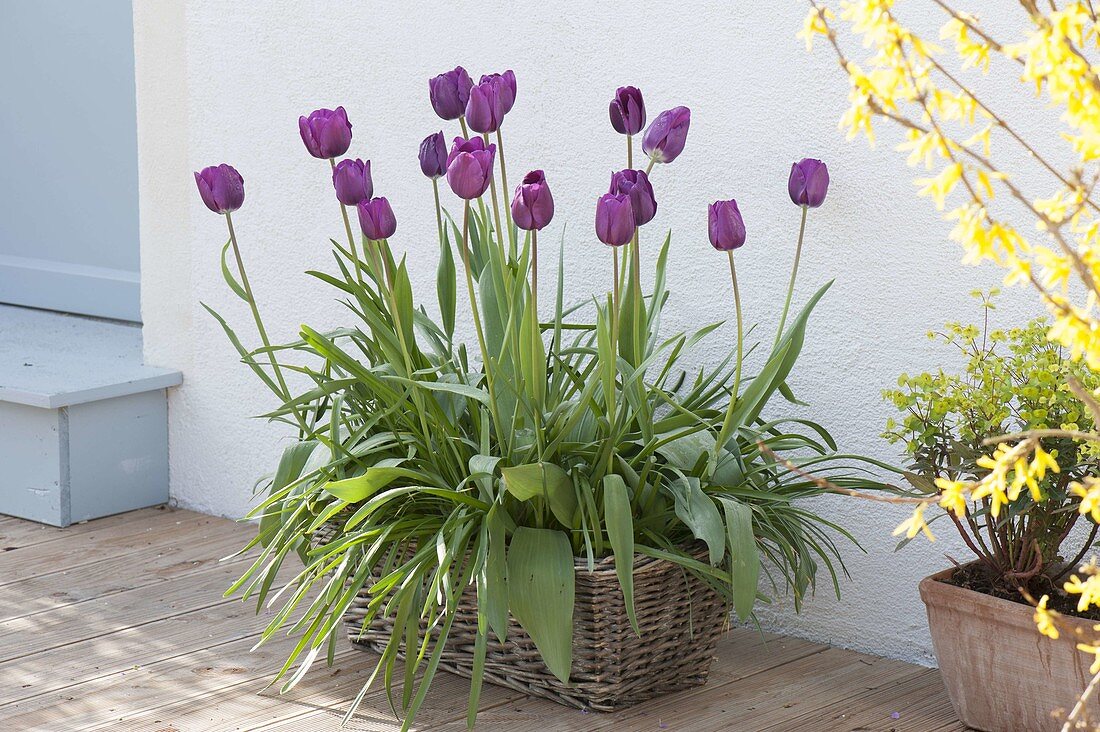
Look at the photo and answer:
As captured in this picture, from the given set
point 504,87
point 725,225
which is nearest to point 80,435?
point 504,87

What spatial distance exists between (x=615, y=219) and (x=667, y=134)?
0.25 meters

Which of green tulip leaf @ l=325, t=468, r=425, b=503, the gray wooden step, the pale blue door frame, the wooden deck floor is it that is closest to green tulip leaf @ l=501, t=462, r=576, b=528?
green tulip leaf @ l=325, t=468, r=425, b=503

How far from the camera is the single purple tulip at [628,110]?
5.98ft

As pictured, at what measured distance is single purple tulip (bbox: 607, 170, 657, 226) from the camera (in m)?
1.64

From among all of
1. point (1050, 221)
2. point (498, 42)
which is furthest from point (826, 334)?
point (1050, 221)

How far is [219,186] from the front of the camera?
1.90 meters

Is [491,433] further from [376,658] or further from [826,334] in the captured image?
[826,334]

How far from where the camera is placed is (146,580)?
2514 millimetres

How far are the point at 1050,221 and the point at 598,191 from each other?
1.52 m

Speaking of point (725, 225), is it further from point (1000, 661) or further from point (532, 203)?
point (1000, 661)

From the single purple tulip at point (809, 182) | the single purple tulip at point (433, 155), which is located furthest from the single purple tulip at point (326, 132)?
the single purple tulip at point (809, 182)

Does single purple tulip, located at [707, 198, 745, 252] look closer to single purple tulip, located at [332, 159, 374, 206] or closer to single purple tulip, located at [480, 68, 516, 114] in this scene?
single purple tulip, located at [480, 68, 516, 114]

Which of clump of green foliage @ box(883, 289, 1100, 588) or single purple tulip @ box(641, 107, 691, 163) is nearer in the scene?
clump of green foliage @ box(883, 289, 1100, 588)

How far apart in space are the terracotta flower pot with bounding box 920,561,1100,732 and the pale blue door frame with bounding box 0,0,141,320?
2.43 meters
